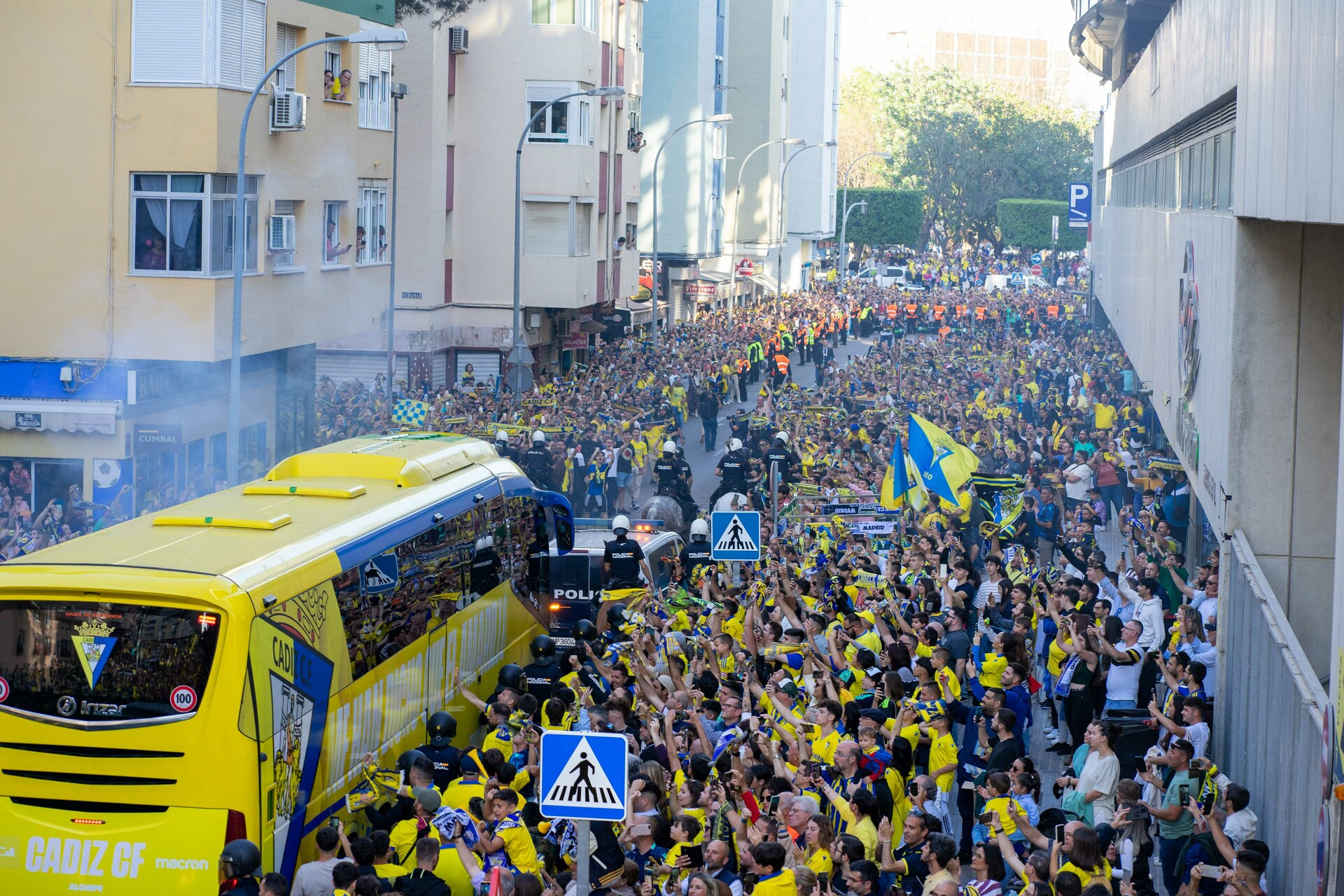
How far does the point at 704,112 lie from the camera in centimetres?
6275

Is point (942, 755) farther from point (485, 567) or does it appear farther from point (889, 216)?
point (889, 216)

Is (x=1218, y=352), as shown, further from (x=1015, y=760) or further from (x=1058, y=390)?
(x=1058, y=390)

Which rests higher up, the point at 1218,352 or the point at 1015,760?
the point at 1218,352

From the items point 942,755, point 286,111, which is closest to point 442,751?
point 942,755

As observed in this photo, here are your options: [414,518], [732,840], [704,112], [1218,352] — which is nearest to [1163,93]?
[1218,352]

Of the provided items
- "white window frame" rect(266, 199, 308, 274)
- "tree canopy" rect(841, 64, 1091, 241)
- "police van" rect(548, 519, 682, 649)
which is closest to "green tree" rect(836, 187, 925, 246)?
"tree canopy" rect(841, 64, 1091, 241)

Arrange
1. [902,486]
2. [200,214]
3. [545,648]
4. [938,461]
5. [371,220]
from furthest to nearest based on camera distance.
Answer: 1. [371,220]
2. [200,214]
3. [902,486]
4. [938,461]
5. [545,648]

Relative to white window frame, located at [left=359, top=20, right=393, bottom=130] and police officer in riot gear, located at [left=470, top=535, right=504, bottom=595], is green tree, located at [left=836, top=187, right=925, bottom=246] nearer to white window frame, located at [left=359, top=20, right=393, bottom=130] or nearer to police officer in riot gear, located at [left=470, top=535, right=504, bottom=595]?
white window frame, located at [left=359, top=20, right=393, bottom=130]

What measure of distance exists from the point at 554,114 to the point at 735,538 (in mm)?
27705

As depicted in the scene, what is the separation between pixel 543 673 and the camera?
13859mm

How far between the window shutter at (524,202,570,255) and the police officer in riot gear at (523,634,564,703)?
29.4m

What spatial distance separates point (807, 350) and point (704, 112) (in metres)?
10.3

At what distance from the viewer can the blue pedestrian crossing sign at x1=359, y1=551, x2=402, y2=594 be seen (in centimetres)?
1195

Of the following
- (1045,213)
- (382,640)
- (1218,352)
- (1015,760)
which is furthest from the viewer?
(1045,213)
